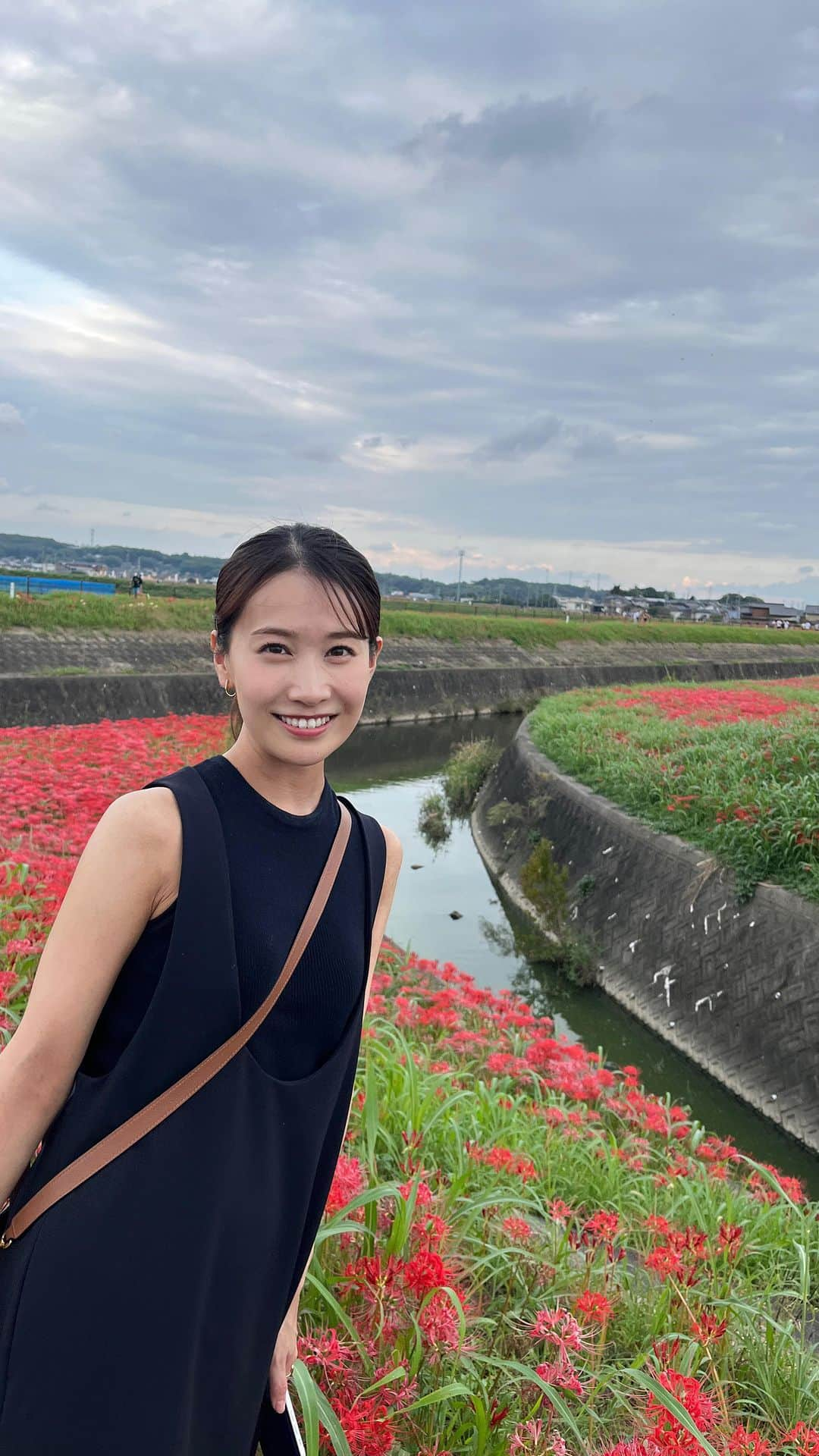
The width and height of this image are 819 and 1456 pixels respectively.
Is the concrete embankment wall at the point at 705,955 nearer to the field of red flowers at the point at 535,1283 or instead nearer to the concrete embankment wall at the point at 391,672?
the field of red flowers at the point at 535,1283

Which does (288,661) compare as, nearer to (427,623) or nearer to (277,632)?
(277,632)

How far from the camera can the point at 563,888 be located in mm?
10125

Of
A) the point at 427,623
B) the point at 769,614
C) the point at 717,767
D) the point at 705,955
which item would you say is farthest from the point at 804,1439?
the point at 769,614

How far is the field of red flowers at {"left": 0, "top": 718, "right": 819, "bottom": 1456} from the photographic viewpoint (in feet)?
6.70

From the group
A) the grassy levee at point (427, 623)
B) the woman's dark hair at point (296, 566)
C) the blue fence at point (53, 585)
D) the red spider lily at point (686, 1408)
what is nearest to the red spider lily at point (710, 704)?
the grassy levee at point (427, 623)

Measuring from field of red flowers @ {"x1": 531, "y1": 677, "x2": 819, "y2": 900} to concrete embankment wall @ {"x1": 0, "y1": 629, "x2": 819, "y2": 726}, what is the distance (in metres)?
4.20

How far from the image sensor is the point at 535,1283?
8.61 feet

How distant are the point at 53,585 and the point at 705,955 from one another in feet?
78.3

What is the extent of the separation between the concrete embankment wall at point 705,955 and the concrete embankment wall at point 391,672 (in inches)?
279

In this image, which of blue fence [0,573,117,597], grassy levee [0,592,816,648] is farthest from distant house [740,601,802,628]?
blue fence [0,573,117,597]

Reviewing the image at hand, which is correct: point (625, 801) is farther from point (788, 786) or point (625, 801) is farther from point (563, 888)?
point (788, 786)

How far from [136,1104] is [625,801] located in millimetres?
9363

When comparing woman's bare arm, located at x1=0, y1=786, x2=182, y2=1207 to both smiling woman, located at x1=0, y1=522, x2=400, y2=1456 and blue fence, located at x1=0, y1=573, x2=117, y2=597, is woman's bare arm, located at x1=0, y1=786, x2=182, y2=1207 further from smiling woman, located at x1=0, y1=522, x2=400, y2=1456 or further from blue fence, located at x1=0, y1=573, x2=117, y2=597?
blue fence, located at x1=0, y1=573, x2=117, y2=597

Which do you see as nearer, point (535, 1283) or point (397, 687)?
point (535, 1283)
